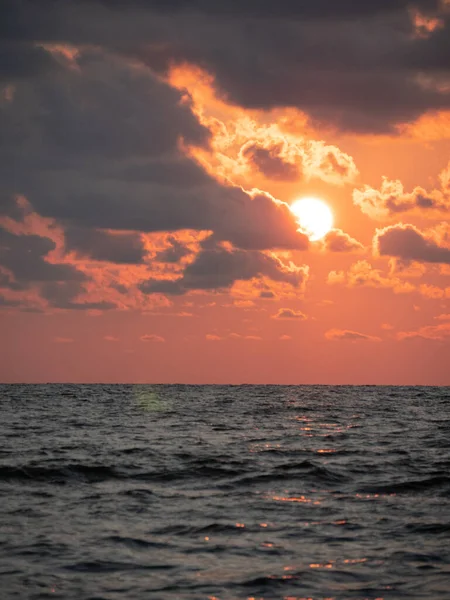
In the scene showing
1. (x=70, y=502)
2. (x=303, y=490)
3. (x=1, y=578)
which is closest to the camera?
Answer: (x=1, y=578)

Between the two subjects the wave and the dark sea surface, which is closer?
the dark sea surface

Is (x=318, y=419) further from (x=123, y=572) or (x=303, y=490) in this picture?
(x=123, y=572)

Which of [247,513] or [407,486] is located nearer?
[247,513]

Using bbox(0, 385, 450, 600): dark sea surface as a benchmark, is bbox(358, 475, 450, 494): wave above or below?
above

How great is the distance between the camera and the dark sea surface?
15.4 meters

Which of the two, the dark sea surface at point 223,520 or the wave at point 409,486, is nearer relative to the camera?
the dark sea surface at point 223,520

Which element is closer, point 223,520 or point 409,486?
point 223,520

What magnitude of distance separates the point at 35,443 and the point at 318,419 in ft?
97.9

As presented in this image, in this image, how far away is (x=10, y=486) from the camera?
26328 millimetres

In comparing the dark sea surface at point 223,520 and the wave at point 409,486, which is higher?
the wave at point 409,486

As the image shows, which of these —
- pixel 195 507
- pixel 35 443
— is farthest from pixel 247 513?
pixel 35 443

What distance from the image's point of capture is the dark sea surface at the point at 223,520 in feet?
50.6

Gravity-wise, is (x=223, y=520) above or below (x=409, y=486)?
below

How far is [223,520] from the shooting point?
20859 mm
